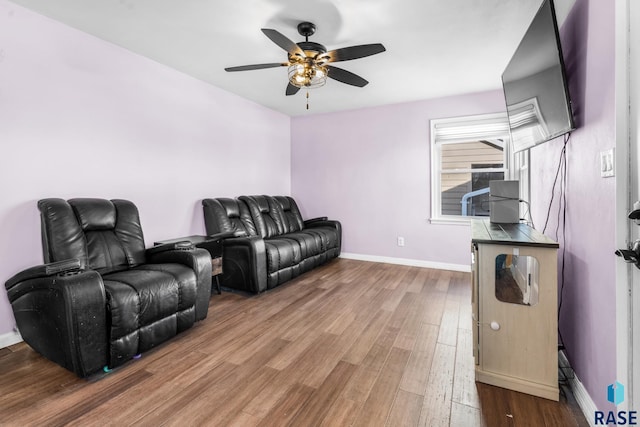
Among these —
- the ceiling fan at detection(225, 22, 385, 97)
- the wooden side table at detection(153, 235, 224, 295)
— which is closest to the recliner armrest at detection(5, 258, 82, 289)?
the wooden side table at detection(153, 235, 224, 295)

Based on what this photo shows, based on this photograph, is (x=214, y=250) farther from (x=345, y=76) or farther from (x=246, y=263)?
(x=345, y=76)

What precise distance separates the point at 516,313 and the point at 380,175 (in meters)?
3.29

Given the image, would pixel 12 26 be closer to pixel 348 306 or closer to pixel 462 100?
pixel 348 306

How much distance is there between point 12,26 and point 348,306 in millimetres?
3479

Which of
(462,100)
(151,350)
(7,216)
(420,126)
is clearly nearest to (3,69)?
(7,216)

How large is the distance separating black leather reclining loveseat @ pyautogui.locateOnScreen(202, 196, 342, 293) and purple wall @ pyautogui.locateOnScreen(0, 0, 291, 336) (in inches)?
13.8

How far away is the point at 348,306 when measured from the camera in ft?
9.67

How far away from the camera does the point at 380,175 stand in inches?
187

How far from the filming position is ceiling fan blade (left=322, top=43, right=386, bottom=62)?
225 centimetres

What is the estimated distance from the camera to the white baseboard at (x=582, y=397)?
1.43 meters

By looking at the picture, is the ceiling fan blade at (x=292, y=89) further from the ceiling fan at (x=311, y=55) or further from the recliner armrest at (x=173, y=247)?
the recliner armrest at (x=173, y=247)

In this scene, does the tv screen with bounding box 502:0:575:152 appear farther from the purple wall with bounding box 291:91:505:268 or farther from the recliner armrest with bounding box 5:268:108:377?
the recliner armrest with bounding box 5:268:108:377
